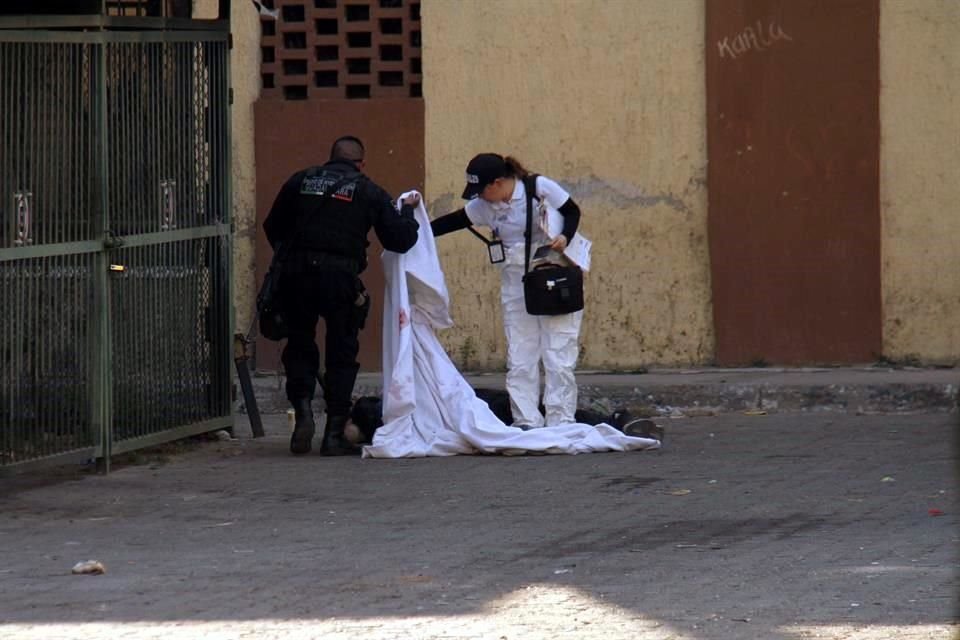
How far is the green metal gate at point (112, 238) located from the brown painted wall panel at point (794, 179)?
364 cm

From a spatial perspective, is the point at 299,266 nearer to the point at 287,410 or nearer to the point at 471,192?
the point at 471,192

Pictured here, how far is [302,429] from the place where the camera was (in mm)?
10141

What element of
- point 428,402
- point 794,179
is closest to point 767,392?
point 794,179

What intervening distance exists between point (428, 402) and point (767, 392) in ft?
8.62

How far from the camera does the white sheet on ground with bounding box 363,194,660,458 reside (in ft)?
32.8

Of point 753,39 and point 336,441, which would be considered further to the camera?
point 753,39

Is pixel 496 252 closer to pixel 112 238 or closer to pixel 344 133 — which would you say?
pixel 112 238

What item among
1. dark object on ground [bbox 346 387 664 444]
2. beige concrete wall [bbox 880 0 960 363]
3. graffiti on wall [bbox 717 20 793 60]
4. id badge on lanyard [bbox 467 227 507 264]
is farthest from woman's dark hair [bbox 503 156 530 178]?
beige concrete wall [bbox 880 0 960 363]

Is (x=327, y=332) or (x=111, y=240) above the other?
(x=111, y=240)

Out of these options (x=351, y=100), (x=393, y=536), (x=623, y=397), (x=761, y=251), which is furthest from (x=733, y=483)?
(x=351, y=100)

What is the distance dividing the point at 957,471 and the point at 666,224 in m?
3.69

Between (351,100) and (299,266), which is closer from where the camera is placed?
(299,266)

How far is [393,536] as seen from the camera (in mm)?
7699

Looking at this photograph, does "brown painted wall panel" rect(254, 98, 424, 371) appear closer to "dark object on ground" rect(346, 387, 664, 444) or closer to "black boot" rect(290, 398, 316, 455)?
"dark object on ground" rect(346, 387, 664, 444)
